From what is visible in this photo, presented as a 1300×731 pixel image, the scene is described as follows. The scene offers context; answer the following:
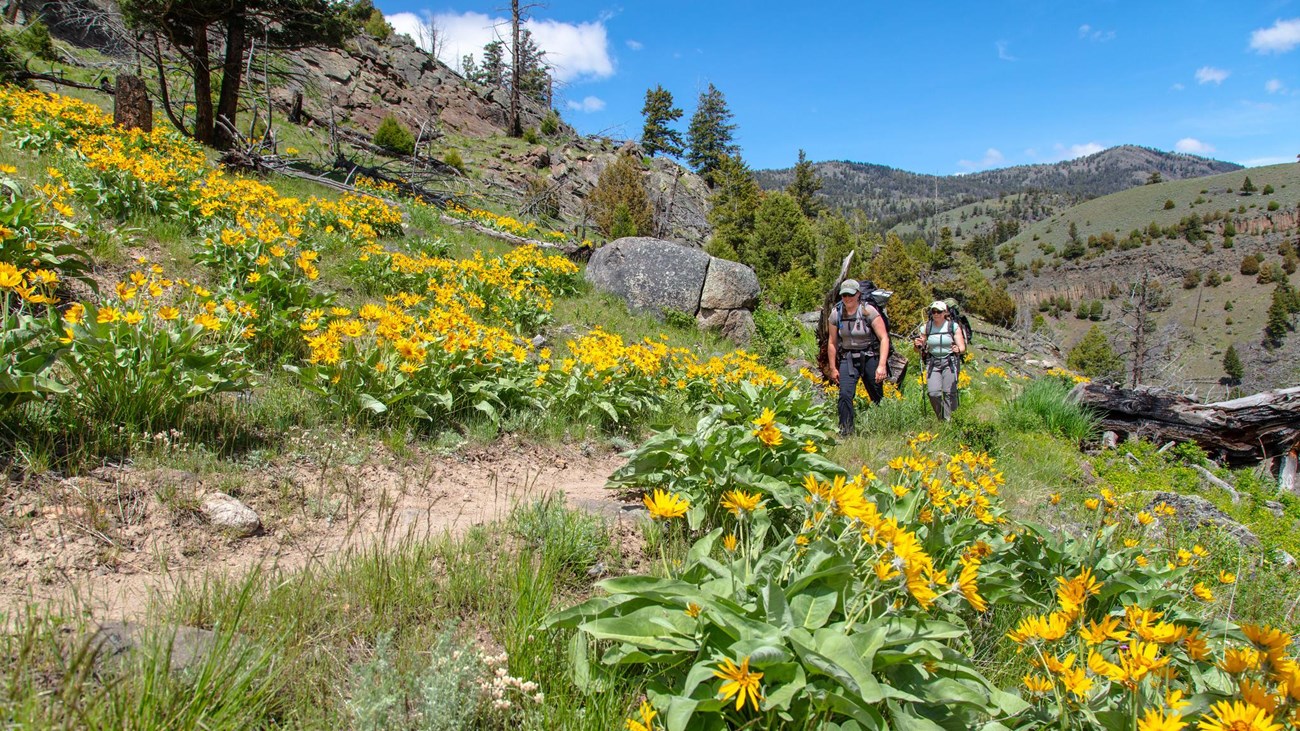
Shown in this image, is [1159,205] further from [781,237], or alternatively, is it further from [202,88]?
[202,88]

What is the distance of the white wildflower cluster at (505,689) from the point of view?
1.64 metres

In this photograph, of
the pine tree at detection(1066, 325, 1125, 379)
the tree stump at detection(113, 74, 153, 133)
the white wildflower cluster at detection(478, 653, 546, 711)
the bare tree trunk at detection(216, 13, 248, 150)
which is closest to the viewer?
the white wildflower cluster at detection(478, 653, 546, 711)

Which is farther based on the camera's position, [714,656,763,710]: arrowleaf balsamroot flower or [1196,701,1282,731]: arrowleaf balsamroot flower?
[714,656,763,710]: arrowleaf balsamroot flower

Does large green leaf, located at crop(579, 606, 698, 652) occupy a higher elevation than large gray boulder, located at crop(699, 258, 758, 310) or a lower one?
lower

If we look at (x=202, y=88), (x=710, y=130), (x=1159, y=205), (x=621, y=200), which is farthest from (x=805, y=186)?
(x=1159, y=205)

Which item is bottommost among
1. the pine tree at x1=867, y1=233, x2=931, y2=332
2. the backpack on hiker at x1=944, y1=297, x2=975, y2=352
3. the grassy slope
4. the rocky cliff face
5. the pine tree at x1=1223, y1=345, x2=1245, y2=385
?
the pine tree at x1=1223, y1=345, x2=1245, y2=385

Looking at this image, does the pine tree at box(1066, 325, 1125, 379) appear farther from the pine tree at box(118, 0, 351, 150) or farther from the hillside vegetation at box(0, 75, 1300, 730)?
the pine tree at box(118, 0, 351, 150)

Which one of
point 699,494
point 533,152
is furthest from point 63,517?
point 533,152

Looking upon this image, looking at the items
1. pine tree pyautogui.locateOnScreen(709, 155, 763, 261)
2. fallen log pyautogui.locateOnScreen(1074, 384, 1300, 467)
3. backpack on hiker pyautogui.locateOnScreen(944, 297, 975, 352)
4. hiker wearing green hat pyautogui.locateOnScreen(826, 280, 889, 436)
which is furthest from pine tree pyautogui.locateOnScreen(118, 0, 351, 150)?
pine tree pyautogui.locateOnScreen(709, 155, 763, 261)

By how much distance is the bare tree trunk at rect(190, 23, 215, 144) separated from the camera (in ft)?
39.8

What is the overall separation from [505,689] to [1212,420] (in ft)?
37.2

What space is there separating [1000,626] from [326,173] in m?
15.4

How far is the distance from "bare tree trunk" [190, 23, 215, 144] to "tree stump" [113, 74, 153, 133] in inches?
107

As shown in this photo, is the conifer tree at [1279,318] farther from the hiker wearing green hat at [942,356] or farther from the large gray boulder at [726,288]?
the hiker wearing green hat at [942,356]
